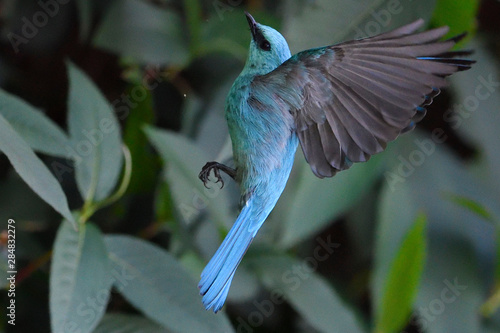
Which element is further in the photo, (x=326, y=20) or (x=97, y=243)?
(x=97, y=243)

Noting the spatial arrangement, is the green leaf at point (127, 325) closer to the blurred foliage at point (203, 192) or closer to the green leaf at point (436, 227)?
the blurred foliage at point (203, 192)

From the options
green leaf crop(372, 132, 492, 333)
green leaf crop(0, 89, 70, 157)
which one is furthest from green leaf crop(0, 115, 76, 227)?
green leaf crop(372, 132, 492, 333)

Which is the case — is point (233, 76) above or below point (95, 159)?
above

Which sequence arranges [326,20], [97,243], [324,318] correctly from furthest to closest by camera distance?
[324,318], [97,243], [326,20]

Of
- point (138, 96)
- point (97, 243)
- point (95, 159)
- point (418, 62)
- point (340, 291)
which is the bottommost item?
point (340, 291)

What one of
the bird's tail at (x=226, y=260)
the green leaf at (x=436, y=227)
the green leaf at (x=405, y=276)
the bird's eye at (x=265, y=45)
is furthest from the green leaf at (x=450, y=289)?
the bird's eye at (x=265, y=45)

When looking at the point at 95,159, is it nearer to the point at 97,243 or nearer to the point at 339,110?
→ the point at 97,243

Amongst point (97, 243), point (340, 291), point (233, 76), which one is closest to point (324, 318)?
point (340, 291)

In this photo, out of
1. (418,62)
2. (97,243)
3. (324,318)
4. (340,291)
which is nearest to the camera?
(418,62)
